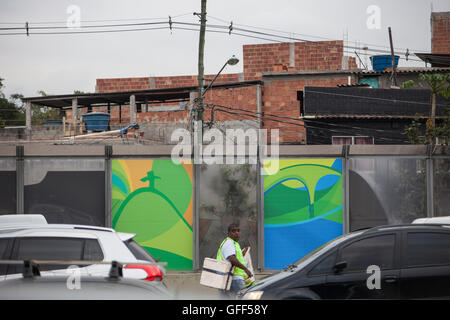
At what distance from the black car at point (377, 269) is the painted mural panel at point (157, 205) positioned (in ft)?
18.3

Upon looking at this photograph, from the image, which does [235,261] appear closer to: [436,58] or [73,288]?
[73,288]

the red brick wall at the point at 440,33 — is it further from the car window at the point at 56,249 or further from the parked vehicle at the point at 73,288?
the parked vehicle at the point at 73,288

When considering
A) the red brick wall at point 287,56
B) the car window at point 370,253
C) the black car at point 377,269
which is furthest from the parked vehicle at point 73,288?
the red brick wall at point 287,56

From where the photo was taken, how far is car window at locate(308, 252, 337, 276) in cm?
715

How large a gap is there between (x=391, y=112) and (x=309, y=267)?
17691 millimetres

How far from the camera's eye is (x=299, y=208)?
12.7 meters

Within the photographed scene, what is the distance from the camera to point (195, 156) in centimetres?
1281

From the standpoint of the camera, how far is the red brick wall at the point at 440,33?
35.6m

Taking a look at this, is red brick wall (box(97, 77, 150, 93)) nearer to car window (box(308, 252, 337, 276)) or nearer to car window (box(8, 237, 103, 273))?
car window (box(8, 237, 103, 273))

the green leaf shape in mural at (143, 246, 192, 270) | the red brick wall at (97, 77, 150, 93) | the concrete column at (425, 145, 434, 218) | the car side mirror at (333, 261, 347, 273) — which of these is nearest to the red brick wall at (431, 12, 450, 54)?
the red brick wall at (97, 77, 150, 93)

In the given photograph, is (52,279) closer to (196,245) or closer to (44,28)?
(196,245)

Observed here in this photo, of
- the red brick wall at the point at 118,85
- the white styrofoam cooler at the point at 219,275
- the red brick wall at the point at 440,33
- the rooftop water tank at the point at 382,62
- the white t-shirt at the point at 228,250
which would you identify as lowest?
the white styrofoam cooler at the point at 219,275

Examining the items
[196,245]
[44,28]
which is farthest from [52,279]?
[44,28]

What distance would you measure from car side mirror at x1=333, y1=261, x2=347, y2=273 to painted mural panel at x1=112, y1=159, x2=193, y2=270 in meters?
6.16
